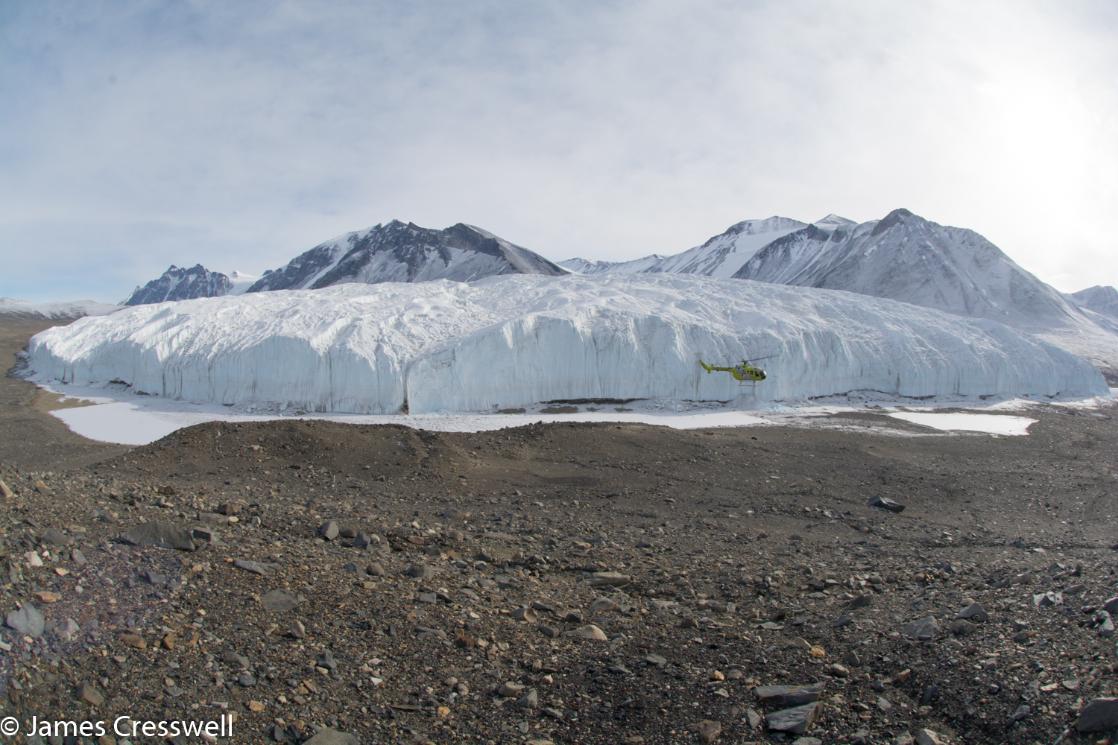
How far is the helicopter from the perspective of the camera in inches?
1130

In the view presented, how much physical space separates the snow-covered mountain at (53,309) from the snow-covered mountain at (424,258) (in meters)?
33.9

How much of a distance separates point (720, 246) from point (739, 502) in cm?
16139

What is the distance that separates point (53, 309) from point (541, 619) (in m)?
150

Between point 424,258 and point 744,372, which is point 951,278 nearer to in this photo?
point 744,372

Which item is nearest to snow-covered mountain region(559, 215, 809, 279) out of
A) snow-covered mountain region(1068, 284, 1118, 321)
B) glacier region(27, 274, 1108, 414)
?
snow-covered mountain region(1068, 284, 1118, 321)

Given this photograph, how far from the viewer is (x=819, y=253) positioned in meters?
128

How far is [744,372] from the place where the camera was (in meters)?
29.2

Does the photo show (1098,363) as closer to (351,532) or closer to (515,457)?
(515,457)

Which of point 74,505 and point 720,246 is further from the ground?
point 720,246

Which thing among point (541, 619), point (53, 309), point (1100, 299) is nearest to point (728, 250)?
point (1100, 299)

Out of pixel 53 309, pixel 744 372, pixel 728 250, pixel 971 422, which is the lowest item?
pixel 971 422

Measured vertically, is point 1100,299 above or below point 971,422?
above

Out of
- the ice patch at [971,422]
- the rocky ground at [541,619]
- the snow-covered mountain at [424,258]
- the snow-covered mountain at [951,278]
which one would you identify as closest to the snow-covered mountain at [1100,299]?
the snow-covered mountain at [951,278]

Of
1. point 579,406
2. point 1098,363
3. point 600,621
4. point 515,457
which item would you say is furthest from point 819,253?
point 600,621
